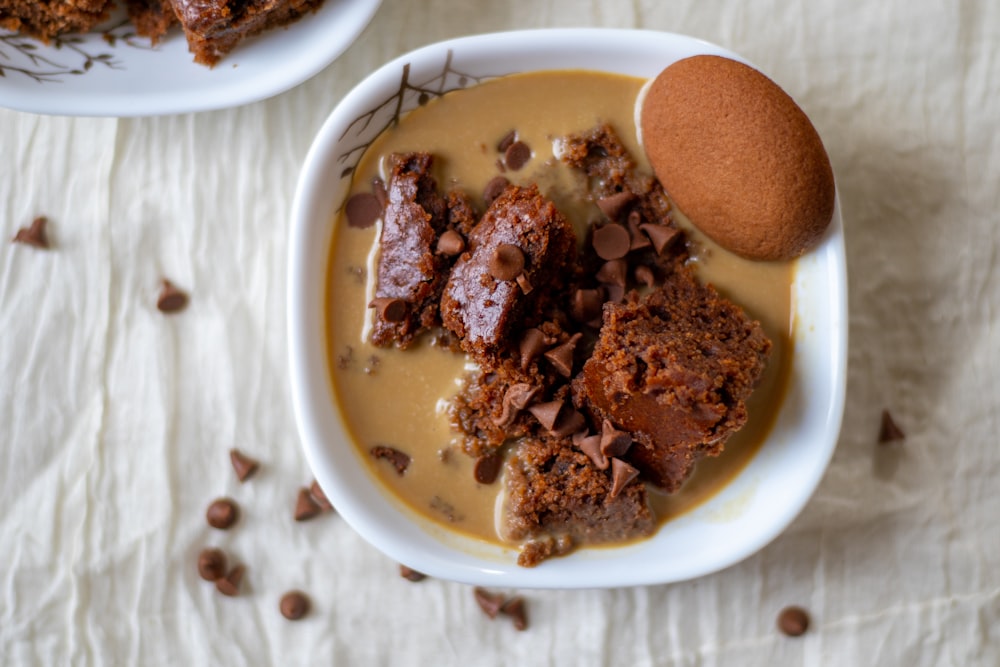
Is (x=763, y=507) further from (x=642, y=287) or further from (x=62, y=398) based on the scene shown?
(x=62, y=398)

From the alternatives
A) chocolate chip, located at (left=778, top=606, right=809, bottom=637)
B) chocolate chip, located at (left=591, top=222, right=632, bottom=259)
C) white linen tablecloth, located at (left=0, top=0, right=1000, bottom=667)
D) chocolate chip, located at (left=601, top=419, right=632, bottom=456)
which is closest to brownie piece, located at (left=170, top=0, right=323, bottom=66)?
white linen tablecloth, located at (left=0, top=0, right=1000, bottom=667)

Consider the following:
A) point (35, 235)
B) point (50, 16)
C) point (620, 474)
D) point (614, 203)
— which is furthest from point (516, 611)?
point (50, 16)

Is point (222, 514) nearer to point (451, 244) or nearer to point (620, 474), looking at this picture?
point (451, 244)

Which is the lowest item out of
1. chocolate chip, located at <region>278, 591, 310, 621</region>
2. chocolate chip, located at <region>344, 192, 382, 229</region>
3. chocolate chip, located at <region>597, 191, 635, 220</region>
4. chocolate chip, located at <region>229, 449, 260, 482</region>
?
chocolate chip, located at <region>278, 591, 310, 621</region>

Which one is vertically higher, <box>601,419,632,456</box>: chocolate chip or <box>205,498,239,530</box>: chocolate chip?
<box>601,419,632,456</box>: chocolate chip

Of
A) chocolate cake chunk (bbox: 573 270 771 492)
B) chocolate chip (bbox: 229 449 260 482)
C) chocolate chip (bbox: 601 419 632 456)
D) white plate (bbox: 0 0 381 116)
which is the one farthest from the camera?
chocolate chip (bbox: 229 449 260 482)

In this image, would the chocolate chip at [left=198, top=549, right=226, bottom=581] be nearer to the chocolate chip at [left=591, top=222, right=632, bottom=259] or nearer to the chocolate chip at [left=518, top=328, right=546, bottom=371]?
the chocolate chip at [left=518, top=328, right=546, bottom=371]

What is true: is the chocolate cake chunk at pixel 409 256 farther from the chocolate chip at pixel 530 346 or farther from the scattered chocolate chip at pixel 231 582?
the scattered chocolate chip at pixel 231 582

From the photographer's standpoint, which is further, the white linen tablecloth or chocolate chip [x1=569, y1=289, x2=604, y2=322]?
the white linen tablecloth
